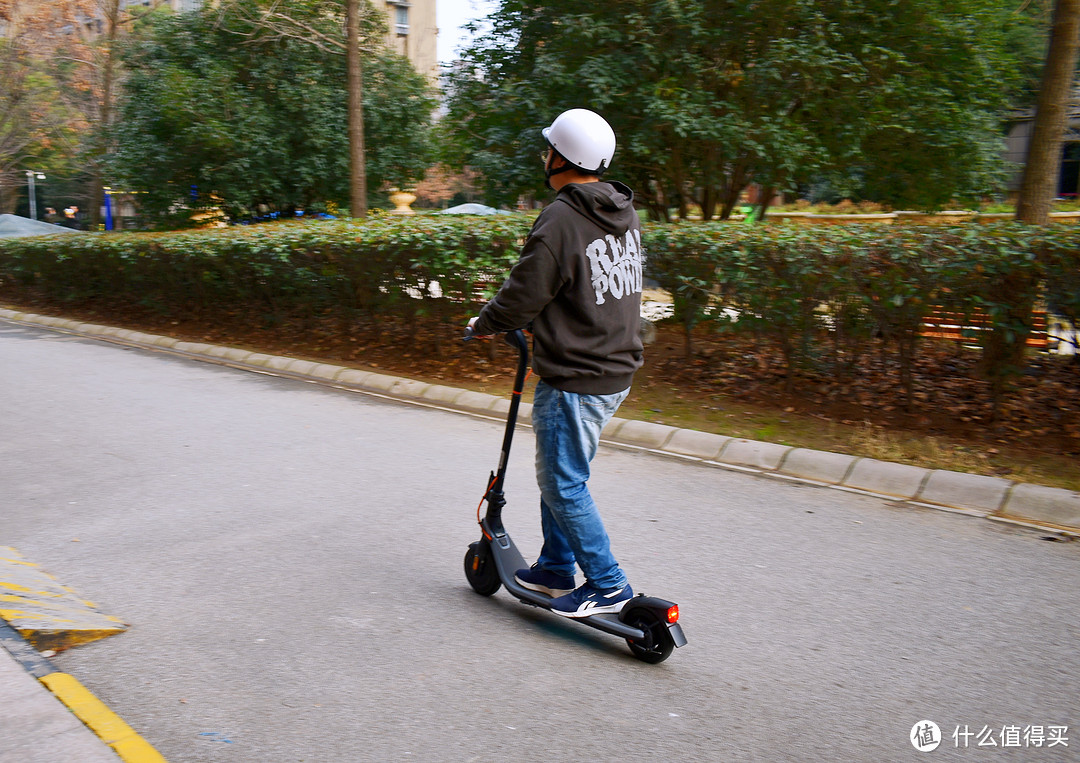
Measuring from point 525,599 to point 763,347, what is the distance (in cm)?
441

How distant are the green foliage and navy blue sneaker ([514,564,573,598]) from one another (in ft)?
47.4

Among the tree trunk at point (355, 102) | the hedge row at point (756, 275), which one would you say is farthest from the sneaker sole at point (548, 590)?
the tree trunk at point (355, 102)

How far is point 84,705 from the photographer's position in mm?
2912

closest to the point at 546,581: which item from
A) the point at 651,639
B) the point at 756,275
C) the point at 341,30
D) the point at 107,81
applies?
the point at 651,639

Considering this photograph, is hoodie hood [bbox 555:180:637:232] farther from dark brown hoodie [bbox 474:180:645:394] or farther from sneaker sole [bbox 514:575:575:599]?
sneaker sole [bbox 514:575:575:599]

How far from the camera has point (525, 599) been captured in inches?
146

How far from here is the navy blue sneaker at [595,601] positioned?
3.47m

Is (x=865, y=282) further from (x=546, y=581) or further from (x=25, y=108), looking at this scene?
(x=25, y=108)


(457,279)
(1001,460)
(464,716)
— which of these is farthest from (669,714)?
(457,279)

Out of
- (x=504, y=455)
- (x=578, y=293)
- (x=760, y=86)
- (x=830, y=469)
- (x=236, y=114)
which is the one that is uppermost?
(x=236, y=114)

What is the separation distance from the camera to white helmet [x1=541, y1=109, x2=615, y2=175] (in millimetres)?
3297

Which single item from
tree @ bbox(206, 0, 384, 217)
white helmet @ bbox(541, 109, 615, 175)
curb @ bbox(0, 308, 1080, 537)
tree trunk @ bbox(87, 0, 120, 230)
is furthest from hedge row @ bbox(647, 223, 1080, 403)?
tree trunk @ bbox(87, 0, 120, 230)

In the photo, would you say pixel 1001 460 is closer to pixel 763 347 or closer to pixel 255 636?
pixel 763 347

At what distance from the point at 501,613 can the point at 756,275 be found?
4280mm
